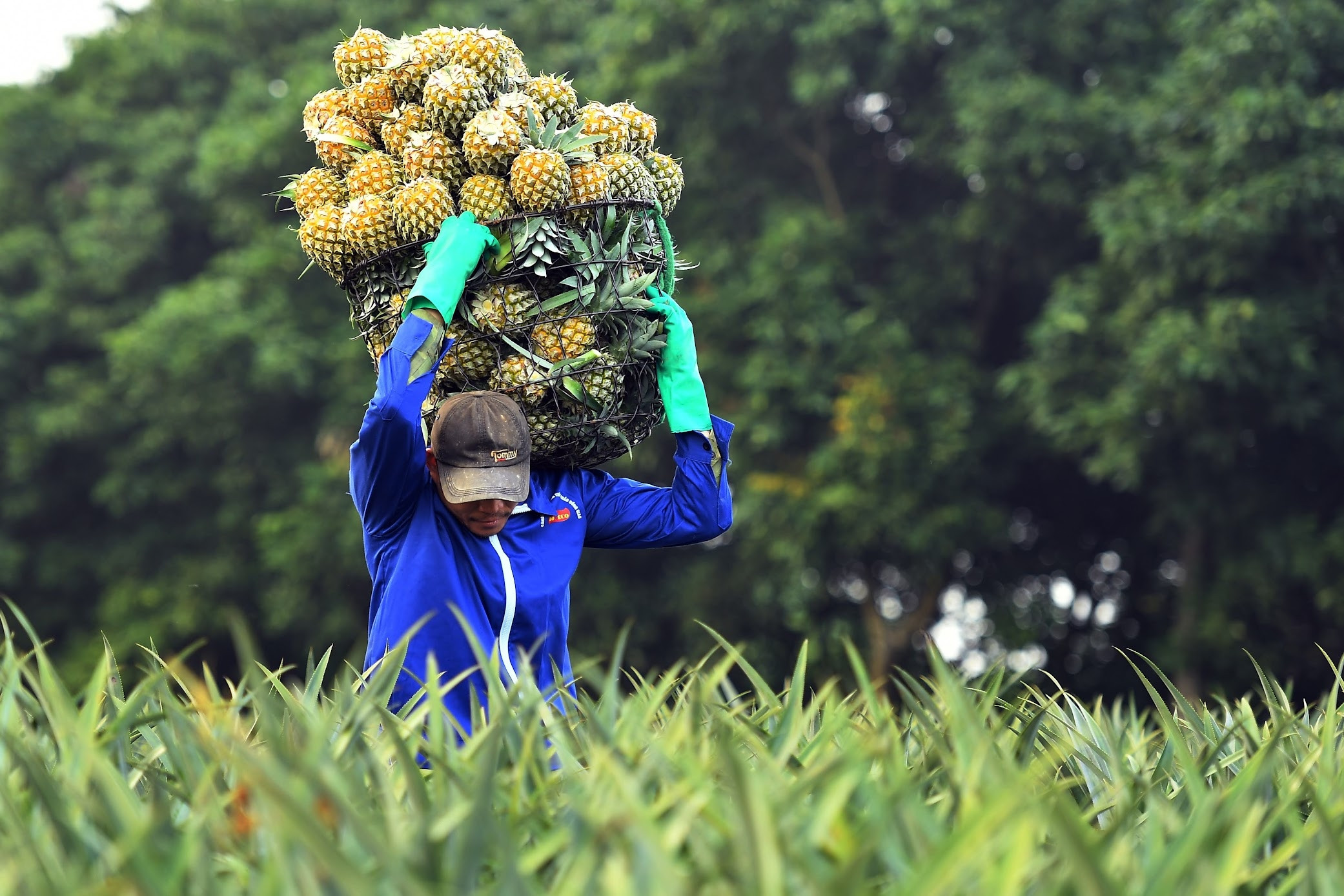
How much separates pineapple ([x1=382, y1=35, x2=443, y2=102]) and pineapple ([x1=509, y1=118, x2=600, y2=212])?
297 mm

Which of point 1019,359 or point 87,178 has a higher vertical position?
point 87,178

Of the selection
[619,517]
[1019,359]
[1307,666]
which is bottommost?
[1307,666]

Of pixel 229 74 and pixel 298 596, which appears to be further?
pixel 229 74

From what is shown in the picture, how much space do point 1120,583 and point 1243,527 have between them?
218 centimetres

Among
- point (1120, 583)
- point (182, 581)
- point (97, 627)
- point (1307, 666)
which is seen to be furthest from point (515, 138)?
point (97, 627)

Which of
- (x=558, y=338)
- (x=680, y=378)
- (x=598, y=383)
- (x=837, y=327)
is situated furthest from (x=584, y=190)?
(x=837, y=327)

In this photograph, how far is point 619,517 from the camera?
351cm

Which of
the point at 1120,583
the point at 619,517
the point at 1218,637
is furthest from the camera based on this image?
the point at 1120,583

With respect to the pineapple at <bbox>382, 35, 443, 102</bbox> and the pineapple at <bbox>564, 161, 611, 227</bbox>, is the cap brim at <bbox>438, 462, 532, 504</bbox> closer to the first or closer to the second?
the pineapple at <bbox>564, 161, 611, 227</bbox>

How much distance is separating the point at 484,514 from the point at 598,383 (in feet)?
1.31

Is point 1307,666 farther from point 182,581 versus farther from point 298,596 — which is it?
point 182,581

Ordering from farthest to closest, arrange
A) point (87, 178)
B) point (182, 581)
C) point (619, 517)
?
A: point (87, 178)
point (182, 581)
point (619, 517)

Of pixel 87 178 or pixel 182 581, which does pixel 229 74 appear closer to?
pixel 87 178

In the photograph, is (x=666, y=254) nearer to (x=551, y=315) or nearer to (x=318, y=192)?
(x=551, y=315)
